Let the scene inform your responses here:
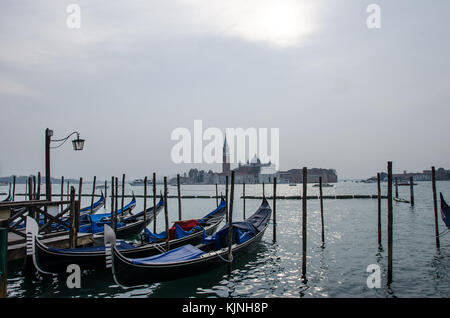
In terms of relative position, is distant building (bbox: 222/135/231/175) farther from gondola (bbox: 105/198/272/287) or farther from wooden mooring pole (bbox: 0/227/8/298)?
wooden mooring pole (bbox: 0/227/8/298)

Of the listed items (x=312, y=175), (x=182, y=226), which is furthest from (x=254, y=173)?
(x=182, y=226)

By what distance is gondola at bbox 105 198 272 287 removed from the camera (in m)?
6.22

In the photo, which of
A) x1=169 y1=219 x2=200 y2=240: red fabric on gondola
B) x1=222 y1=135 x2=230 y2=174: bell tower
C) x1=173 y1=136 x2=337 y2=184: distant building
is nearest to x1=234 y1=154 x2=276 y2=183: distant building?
x1=173 y1=136 x2=337 y2=184: distant building

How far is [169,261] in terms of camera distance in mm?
7184

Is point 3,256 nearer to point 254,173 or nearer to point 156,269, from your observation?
point 156,269

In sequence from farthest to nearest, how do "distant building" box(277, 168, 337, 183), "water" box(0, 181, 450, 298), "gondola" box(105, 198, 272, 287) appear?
"distant building" box(277, 168, 337, 183), "water" box(0, 181, 450, 298), "gondola" box(105, 198, 272, 287)

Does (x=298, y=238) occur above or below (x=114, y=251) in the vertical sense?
below

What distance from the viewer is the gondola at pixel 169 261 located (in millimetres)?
6223

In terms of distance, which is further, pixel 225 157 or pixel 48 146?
pixel 225 157
